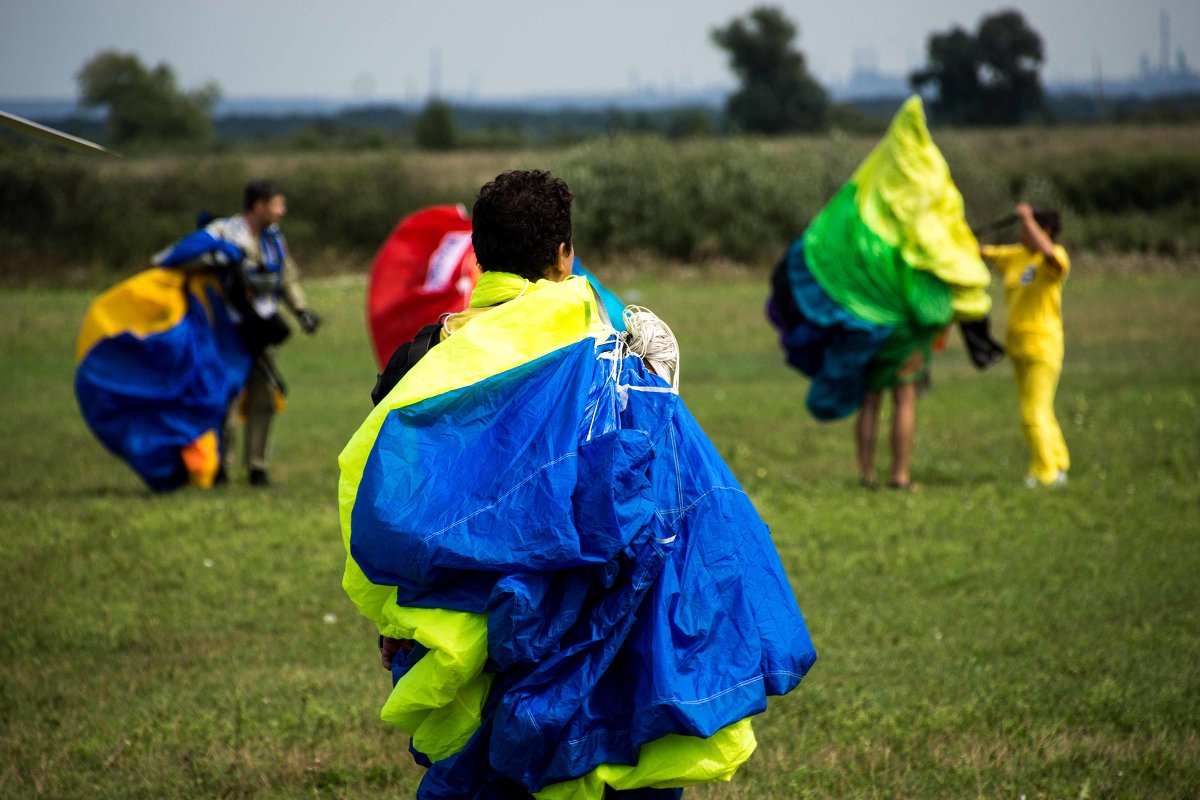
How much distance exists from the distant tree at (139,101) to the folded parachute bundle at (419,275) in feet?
184

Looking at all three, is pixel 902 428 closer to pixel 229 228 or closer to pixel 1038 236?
pixel 1038 236

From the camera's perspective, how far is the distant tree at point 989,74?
72.8 m

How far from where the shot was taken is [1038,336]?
853 cm

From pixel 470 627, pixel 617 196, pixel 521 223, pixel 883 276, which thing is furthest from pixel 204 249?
pixel 617 196

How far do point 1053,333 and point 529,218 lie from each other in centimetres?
651

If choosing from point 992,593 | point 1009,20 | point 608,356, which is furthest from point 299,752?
point 1009,20

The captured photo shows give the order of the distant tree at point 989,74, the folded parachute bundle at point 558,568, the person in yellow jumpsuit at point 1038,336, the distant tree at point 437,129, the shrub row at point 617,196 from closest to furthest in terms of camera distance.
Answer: the folded parachute bundle at point 558,568, the person in yellow jumpsuit at point 1038,336, the shrub row at point 617,196, the distant tree at point 437,129, the distant tree at point 989,74

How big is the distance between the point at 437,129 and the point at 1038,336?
171 ft

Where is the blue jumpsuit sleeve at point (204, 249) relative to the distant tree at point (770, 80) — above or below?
below

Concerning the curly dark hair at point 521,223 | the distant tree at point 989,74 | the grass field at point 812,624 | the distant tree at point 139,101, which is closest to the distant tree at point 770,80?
the distant tree at point 989,74

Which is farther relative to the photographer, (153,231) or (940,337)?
(153,231)

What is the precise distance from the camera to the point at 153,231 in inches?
1235

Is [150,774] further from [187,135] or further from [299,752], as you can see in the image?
[187,135]

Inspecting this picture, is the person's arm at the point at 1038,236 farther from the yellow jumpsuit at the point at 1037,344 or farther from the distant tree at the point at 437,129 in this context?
the distant tree at the point at 437,129
